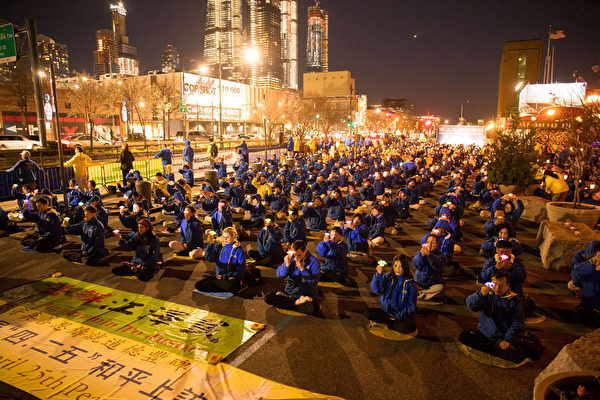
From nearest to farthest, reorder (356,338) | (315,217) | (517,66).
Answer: (356,338) < (315,217) < (517,66)

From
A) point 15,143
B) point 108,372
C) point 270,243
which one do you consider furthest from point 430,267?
point 15,143

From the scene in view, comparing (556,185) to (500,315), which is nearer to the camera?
(500,315)

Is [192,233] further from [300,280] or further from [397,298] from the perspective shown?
[397,298]

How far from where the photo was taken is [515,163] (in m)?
15.8

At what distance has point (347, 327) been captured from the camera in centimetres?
585

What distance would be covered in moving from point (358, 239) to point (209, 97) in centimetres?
6385

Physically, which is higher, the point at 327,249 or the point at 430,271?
the point at 327,249

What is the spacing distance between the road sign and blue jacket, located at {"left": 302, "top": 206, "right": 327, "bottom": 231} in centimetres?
1489

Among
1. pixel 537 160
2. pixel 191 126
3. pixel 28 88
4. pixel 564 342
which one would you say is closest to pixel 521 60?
pixel 191 126

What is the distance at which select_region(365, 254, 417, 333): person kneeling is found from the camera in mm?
5531

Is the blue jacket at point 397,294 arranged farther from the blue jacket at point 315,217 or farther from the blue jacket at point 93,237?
the blue jacket at point 93,237

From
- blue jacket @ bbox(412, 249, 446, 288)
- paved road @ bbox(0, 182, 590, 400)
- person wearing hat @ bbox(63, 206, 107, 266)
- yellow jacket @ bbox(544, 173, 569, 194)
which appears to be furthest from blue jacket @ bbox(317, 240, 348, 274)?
yellow jacket @ bbox(544, 173, 569, 194)

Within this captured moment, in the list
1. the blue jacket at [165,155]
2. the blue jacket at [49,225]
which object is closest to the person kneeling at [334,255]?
the blue jacket at [49,225]

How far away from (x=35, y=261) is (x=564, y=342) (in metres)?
10.3
